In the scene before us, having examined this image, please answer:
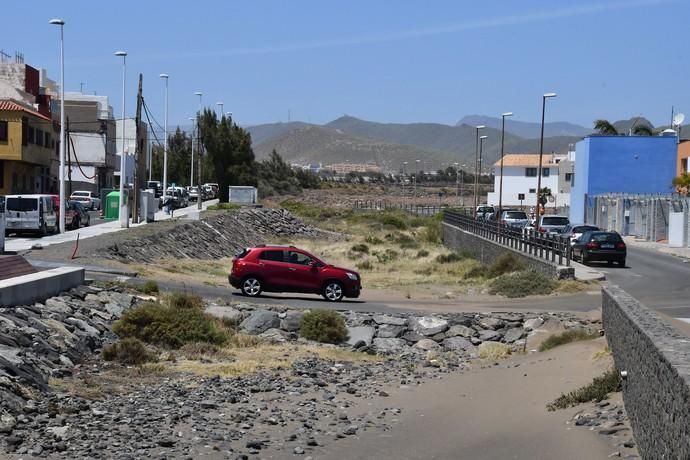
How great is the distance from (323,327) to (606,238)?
23692mm

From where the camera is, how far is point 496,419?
15828 millimetres

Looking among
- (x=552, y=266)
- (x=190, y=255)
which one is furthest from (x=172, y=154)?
(x=552, y=266)

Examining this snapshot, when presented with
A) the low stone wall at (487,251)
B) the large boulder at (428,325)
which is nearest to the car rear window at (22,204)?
the low stone wall at (487,251)

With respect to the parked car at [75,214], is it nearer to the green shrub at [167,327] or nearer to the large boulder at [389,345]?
the large boulder at [389,345]

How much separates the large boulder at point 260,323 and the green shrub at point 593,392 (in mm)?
11600

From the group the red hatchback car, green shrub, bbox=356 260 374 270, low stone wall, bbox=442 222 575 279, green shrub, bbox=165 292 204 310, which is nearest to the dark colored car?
low stone wall, bbox=442 222 575 279

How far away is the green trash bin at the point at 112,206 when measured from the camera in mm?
66500

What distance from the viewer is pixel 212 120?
113500 millimetres

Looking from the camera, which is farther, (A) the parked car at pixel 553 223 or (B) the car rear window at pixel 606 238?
(A) the parked car at pixel 553 223

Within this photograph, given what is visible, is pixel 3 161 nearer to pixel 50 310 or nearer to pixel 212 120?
pixel 212 120

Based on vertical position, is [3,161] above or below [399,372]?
above

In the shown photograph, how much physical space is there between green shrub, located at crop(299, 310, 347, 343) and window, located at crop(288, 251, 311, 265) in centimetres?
613

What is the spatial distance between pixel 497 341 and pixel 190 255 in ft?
102

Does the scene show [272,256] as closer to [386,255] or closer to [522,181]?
[386,255]
